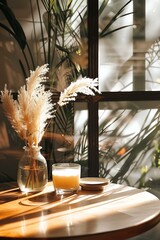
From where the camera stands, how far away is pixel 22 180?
2.06 meters

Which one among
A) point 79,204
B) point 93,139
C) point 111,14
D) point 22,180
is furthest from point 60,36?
point 79,204

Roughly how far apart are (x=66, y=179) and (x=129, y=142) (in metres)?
0.86

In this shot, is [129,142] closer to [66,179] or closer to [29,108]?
[66,179]

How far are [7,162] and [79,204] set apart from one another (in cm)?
88

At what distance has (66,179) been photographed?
2.03 m

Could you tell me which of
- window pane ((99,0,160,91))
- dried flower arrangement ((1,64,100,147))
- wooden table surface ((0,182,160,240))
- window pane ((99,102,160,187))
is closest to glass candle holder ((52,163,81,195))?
wooden table surface ((0,182,160,240))

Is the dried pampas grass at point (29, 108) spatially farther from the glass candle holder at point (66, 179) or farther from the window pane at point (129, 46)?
the window pane at point (129, 46)

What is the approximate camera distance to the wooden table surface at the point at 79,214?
1.49m

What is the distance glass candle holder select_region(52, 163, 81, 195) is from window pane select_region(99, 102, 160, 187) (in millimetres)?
706

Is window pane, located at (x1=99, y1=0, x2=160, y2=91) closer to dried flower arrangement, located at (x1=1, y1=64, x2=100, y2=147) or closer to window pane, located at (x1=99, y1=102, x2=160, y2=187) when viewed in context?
window pane, located at (x1=99, y1=102, x2=160, y2=187)

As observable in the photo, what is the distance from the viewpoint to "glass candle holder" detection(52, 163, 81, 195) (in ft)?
6.66

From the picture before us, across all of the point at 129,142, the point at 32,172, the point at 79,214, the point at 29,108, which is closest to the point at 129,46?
the point at 129,142

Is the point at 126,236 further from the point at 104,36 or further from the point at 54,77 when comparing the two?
the point at 104,36

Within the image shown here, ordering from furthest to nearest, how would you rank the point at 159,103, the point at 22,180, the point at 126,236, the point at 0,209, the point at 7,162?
the point at 159,103 < the point at 7,162 < the point at 22,180 < the point at 0,209 < the point at 126,236
